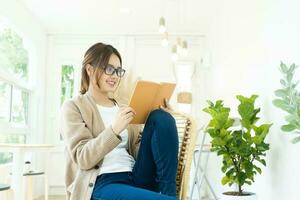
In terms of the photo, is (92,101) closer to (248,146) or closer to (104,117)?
(104,117)

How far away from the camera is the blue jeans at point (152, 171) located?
4.64 ft

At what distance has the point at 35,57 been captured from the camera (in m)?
5.22

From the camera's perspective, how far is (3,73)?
3.91m

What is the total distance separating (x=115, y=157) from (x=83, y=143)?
0.17 m

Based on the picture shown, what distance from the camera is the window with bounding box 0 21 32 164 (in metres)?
4.02

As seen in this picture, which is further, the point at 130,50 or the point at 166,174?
the point at 130,50

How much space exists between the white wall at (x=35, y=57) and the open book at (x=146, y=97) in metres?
3.21

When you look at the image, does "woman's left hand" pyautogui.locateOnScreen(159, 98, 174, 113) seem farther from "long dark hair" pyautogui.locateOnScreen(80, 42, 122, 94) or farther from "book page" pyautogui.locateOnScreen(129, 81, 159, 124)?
"long dark hair" pyautogui.locateOnScreen(80, 42, 122, 94)

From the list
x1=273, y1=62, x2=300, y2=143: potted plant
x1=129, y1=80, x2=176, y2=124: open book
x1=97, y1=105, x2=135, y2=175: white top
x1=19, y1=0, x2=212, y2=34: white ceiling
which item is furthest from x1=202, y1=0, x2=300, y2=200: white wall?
x1=19, y1=0, x2=212, y2=34: white ceiling

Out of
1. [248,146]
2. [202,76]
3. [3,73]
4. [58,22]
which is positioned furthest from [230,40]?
[58,22]

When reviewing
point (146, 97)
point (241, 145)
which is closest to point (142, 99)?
point (146, 97)

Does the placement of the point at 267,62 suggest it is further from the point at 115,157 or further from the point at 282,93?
the point at 115,157

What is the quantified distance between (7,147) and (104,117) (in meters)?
1.78

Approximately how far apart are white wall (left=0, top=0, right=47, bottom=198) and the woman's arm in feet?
9.98
